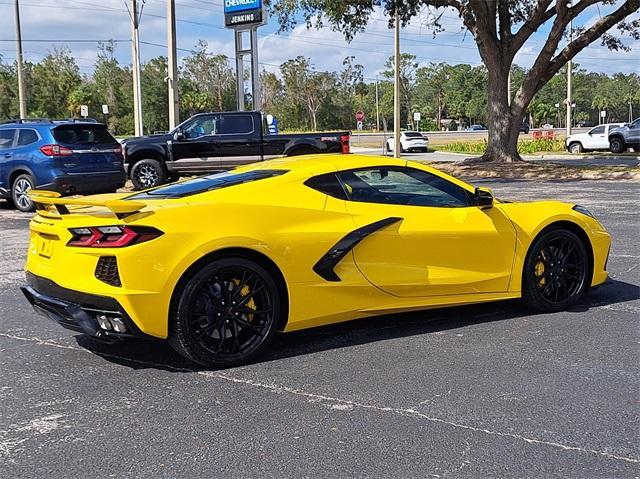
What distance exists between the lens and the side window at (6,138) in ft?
47.1

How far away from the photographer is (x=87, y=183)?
14156 mm

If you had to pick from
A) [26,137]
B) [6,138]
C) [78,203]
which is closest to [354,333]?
[78,203]

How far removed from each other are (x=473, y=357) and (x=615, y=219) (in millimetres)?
8086

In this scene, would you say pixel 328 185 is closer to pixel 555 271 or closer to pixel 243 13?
pixel 555 271

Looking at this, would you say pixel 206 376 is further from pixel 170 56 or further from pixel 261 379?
pixel 170 56

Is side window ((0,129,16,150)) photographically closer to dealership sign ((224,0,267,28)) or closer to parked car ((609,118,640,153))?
Result: dealership sign ((224,0,267,28))

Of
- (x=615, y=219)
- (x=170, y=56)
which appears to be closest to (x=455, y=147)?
(x=170, y=56)

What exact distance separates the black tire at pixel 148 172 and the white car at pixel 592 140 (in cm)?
2719

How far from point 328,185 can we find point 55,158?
1010cm

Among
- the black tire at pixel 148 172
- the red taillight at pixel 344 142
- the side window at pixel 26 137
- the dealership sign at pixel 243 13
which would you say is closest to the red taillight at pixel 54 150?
the side window at pixel 26 137

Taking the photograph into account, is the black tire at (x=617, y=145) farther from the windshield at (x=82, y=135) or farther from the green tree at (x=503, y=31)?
the windshield at (x=82, y=135)

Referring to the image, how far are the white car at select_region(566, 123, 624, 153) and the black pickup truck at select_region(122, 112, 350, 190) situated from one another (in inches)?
960

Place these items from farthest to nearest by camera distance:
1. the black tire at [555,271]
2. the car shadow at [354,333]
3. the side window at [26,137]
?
1. the side window at [26,137]
2. the black tire at [555,271]
3. the car shadow at [354,333]

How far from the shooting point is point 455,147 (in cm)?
4797
